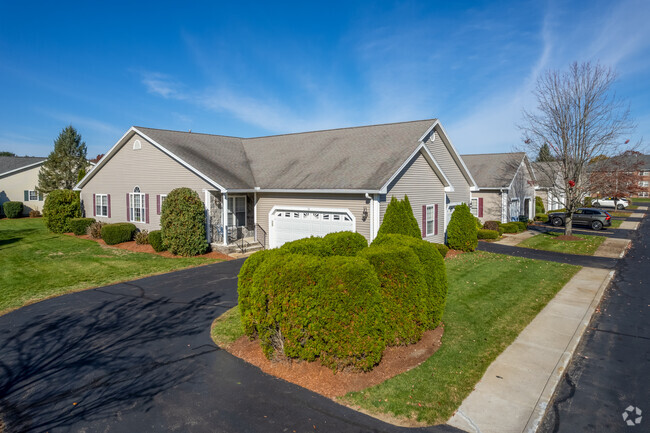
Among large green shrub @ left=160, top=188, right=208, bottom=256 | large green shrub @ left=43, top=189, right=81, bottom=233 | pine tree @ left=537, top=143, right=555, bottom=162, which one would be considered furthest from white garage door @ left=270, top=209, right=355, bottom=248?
pine tree @ left=537, top=143, right=555, bottom=162

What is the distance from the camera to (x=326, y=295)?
6.37 metres

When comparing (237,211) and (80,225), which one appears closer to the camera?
(237,211)

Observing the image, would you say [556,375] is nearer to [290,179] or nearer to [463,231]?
[463,231]

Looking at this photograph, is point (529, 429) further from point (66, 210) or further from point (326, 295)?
point (66, 210)

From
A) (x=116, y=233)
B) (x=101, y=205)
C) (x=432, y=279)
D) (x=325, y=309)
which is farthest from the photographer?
(x=101, y=205)

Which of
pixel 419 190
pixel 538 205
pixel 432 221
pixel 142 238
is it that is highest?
pixel 419 190

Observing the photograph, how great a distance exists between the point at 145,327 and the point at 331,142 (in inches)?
569

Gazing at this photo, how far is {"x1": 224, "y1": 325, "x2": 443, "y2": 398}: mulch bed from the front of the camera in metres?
6.35

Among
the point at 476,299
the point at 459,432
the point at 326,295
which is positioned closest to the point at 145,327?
the point at 326,295

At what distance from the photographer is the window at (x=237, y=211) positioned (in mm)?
19172

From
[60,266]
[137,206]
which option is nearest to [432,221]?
[137,206]

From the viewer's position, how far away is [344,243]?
9.93 meters

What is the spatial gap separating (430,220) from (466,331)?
11.2 metres

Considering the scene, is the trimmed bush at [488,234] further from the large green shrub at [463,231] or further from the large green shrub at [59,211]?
the large green shrub at [59,211]
